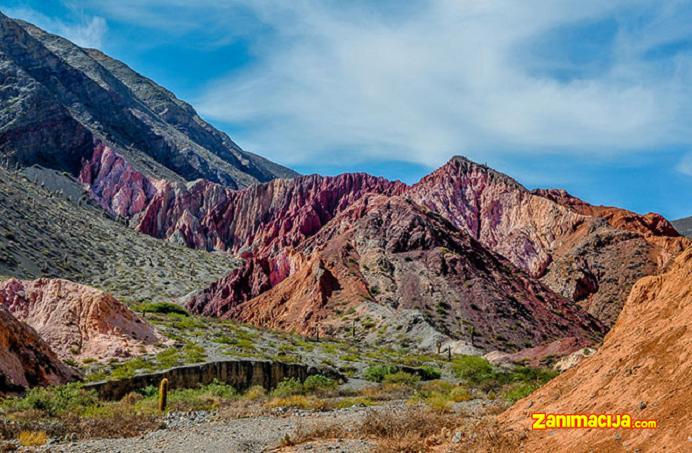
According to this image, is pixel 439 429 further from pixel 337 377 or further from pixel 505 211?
pixel 505 211

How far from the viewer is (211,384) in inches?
1233

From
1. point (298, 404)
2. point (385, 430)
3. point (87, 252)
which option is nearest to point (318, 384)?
point (298, 404)

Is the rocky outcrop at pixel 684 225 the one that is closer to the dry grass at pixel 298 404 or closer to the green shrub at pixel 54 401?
the dry grass at pixel 298 404

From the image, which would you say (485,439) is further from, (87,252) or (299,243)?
(299,243)

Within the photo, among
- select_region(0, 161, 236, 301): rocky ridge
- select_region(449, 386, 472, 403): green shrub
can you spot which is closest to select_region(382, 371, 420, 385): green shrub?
select_region(449, 386, 472, 403): green shrub

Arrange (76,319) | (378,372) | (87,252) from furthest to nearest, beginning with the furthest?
(87,252)
(378,372)
(76,319)

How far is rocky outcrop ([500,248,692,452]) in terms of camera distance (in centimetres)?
889

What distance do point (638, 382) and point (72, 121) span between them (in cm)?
14044

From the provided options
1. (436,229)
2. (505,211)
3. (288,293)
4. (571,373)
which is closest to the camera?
(571,373)

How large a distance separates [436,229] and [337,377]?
44.3 meters

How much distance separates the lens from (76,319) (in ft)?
112

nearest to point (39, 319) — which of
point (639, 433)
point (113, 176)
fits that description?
point (639, 433)

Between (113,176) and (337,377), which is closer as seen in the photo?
(337,377)

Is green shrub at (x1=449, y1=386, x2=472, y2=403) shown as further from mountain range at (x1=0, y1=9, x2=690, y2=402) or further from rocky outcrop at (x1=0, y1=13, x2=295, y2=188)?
rocky outcrop at (x1=0, y1=13, x2=295, y2=188)
